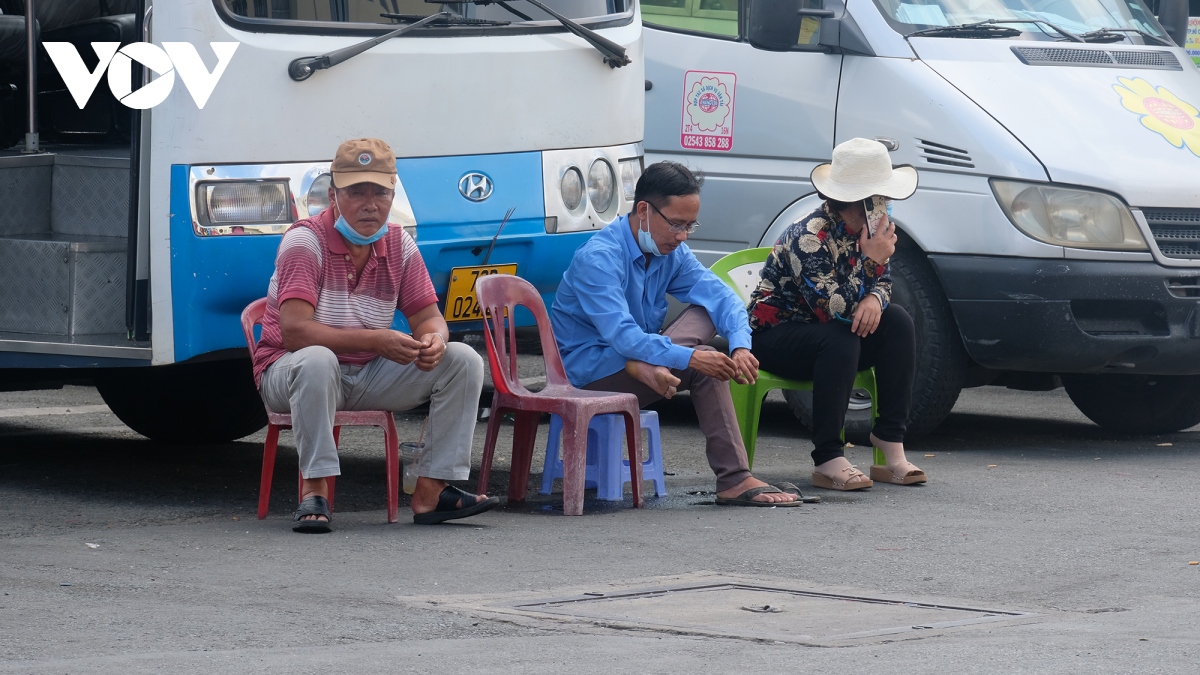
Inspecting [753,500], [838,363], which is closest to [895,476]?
[838,363]

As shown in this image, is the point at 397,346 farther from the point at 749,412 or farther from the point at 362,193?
the point at 749,412

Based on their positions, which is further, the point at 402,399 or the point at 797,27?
the point at 797,27

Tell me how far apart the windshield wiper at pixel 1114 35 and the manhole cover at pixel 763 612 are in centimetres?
407

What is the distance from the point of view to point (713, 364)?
6305mm

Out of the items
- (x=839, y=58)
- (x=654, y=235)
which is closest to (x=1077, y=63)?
(x=839, y=58)

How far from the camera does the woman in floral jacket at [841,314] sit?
22.3 ft

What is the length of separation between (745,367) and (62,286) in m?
2.39

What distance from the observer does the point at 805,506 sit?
21.4 ft

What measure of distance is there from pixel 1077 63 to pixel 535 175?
8.78 feet

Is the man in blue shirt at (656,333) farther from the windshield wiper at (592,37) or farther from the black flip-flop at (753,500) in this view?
the windshield wiper at (592,37)

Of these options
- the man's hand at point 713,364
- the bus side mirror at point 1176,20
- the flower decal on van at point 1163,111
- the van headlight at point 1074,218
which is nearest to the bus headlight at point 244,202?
the man's hand at point 713,364

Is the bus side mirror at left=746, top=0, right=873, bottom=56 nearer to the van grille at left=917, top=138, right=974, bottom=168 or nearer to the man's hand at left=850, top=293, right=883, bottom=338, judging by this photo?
the van grille at left=917, top=138, right=974, bottom=168

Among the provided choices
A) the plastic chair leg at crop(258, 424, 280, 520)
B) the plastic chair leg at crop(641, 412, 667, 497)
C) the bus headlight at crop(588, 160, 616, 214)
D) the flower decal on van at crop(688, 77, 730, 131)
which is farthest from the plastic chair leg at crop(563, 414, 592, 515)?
the flower decal on van at crop(688, 77, 730, 131)

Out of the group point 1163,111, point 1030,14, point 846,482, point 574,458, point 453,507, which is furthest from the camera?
point 1030,14
